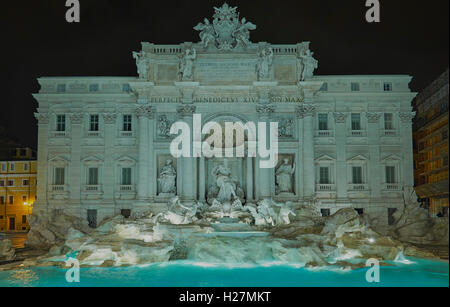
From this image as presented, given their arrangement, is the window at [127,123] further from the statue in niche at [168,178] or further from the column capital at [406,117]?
the column capital at [406,117]

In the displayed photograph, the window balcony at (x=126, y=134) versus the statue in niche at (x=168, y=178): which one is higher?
the window balcony at (x=126, y=134)

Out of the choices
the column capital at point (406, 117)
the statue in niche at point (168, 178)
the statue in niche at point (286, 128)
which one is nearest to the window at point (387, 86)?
the column capital at point (406, 117)

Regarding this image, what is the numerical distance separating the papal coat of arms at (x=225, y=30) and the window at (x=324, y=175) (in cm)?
1038

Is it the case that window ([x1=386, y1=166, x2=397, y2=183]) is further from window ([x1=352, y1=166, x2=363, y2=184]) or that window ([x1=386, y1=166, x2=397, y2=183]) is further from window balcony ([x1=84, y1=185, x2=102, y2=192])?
window balcony ([x1=84, y1=185, x2=102, y2=192])

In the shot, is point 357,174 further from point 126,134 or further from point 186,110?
point 126,134

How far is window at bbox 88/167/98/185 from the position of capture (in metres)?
33.1

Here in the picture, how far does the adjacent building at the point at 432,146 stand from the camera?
109ft

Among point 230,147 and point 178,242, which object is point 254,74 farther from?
point 178,242

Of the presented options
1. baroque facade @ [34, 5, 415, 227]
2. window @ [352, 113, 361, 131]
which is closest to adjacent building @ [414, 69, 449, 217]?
baroque facade @ [34, 5, 415, 227]

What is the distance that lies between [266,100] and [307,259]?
14.6m

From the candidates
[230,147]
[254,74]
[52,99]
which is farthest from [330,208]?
[52,99]

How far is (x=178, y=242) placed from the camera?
22.7 metres

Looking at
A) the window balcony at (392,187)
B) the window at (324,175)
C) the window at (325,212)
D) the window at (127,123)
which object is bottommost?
the window at (325,212)
